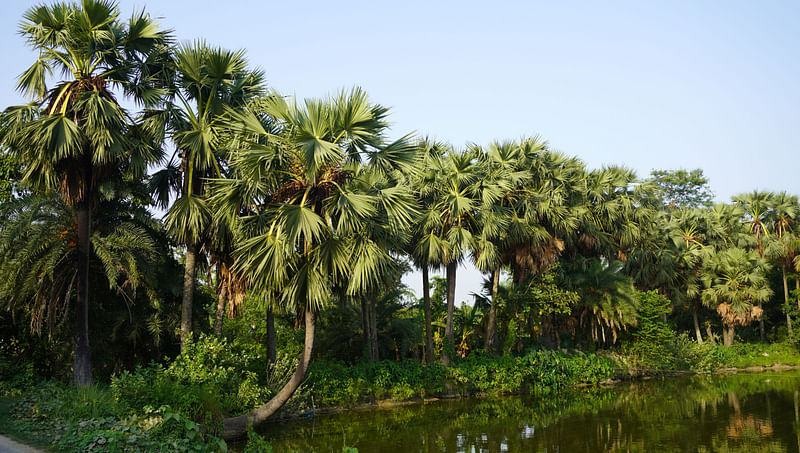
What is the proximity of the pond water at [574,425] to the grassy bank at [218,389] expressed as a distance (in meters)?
0.88

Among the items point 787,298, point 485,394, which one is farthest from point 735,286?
point 485,394

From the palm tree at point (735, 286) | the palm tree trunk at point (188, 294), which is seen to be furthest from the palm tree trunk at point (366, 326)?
the palm tree at point (735, 286)

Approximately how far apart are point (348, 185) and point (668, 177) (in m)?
59.4

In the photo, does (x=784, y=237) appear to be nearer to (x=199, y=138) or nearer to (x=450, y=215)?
(x=450, y=215)

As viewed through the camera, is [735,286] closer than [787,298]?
Yes

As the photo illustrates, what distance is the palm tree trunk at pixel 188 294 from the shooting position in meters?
16.1

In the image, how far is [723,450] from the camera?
11.8m

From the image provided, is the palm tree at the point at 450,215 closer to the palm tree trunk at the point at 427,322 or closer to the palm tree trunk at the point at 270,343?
the palm tree trunk at the point at 427,322

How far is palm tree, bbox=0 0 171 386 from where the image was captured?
14648 millimetres

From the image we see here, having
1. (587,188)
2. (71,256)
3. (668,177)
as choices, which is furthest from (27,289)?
(668,177)

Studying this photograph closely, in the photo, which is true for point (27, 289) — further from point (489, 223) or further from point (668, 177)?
point (668, 177)

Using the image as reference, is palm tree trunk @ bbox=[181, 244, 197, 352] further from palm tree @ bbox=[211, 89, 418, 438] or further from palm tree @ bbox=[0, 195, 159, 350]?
palm tree @ bbox=[211, 89, 418, 438]

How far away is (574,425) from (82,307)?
500 inches

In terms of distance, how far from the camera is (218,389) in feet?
46.6
